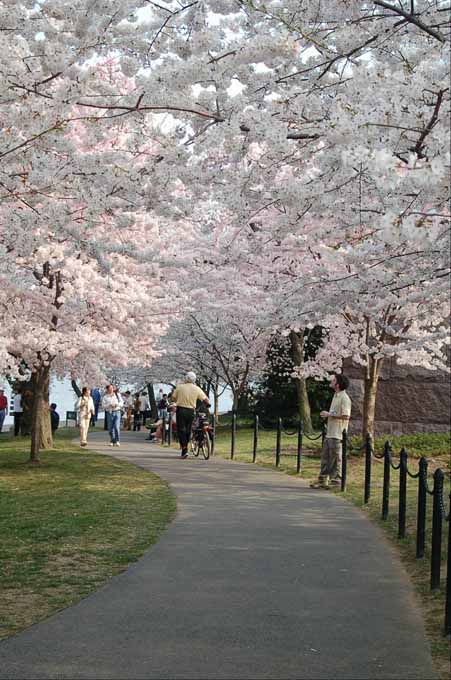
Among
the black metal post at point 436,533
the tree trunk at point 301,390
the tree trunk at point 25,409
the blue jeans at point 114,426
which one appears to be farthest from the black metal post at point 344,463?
the tree trunk at point 25,409

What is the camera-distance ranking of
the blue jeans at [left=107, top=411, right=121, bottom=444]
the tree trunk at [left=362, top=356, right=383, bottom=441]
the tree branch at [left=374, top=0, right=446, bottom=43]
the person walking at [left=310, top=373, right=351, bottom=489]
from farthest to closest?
the blue jeans at [left=107, top=411, right=121, bottom=444], the tree trunk at [left=362, top=356, right=383, bottom=441], the person walking at [left=310, top=373, right=351, bottom=489], the tree branch at [left=374, top=0, right=446, bottom=43]

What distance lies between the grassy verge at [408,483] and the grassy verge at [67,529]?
2.65 m

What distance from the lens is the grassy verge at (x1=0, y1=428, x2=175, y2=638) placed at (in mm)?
7650

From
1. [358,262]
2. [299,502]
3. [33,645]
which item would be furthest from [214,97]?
[299,502]

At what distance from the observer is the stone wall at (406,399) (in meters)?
24.7

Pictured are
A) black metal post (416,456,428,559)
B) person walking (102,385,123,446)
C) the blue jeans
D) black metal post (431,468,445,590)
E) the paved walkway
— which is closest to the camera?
the paved walkway

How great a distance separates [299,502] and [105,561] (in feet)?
16.4

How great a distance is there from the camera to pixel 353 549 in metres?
9.71

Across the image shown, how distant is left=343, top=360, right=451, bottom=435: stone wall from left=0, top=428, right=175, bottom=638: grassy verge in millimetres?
7520

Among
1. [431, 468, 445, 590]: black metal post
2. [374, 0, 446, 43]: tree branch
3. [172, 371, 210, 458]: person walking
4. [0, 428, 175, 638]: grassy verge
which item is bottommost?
[0, 428, 175, 638]: grassy verge

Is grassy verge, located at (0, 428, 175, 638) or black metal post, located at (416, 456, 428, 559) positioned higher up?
black metal post, located at (416, 456, 428, 559)

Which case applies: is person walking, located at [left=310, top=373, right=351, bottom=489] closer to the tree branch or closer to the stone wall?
the tree branch

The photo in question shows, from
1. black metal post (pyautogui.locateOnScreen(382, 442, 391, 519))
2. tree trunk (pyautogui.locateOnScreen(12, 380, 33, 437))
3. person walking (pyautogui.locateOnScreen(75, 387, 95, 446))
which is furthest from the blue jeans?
black metal post (pyautogui.locateOnScreen(382, 442, 391, 519))

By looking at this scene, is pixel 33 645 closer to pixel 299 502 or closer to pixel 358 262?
pixel 358 262
